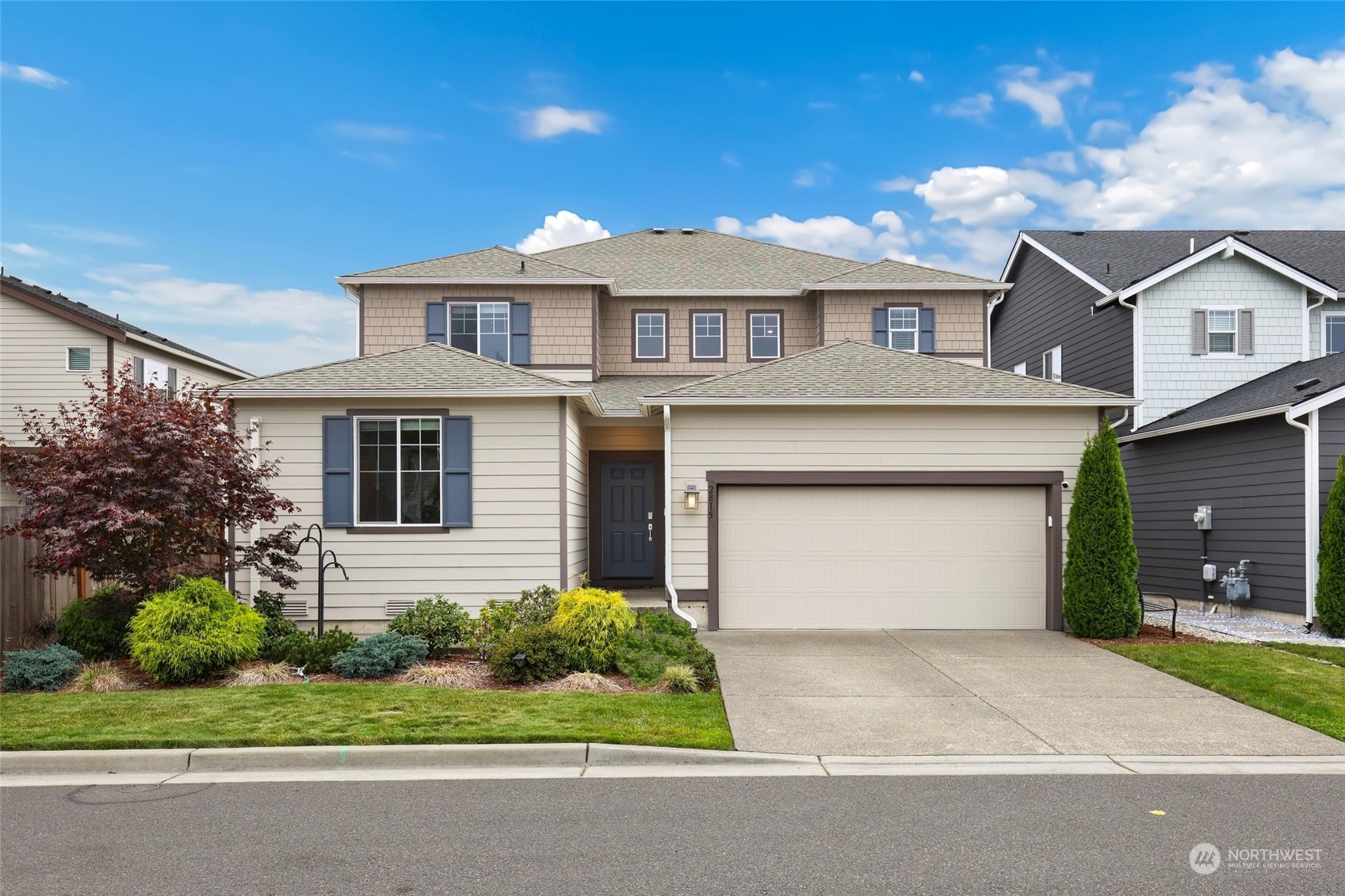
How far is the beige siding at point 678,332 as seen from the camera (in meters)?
17.9

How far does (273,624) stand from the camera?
10594 mm

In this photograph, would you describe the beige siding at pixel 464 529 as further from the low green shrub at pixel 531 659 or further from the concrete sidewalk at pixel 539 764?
the concrete sidewalk at pixel 539 764

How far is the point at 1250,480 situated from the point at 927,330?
6.10 meters

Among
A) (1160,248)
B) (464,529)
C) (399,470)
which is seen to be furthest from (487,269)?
(1160,248)

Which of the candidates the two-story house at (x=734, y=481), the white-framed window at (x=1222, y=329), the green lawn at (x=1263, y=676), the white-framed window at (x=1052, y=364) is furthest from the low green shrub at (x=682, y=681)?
the white-framed window at (x=1052, y=364)

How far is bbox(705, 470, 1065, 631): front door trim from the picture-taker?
1277cm

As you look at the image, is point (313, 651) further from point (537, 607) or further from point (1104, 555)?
point (1104, 555)

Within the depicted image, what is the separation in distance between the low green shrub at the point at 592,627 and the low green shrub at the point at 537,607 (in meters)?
0.71

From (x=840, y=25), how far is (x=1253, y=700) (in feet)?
42.6

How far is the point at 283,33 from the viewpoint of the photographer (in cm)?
1459

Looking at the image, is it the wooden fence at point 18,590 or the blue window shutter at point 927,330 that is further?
the blue window shutter at point 927,330

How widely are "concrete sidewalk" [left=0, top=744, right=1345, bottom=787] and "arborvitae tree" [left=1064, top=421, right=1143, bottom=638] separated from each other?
522cm

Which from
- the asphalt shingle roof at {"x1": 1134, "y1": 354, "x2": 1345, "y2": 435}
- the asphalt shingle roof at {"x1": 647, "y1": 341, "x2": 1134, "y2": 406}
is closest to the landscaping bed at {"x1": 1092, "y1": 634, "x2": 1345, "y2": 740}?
the asphalt shingle roof at {"x1": 647, "y1": 341, "x2": 1134, "y2": 406}

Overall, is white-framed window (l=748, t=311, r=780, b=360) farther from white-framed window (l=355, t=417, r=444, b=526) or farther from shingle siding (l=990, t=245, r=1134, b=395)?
white-framed window (l=355, t=417, r=444, b=526)
